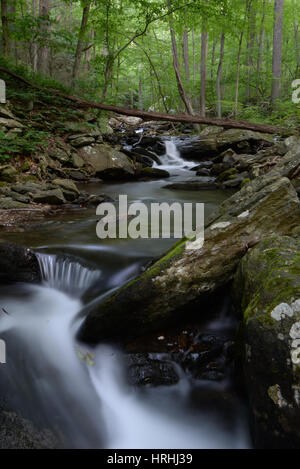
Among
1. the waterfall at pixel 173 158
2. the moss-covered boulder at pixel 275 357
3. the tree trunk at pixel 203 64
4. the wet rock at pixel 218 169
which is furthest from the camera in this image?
the tree trunk at pixel 203 64

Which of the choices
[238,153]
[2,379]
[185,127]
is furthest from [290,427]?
[185,127]

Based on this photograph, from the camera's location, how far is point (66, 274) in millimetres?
3418

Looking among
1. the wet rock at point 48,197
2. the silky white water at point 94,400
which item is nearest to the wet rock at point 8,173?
the wet rock at point 48,197

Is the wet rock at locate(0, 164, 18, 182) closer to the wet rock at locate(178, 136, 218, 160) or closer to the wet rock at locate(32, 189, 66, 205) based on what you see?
the wet rock at locate(32, 189, 66, 205)

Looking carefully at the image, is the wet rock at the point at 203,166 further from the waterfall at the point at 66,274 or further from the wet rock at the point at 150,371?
the wet rock at the point at 150,371

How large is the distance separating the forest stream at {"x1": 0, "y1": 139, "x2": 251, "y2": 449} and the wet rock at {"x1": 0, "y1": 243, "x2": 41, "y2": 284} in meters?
0.10

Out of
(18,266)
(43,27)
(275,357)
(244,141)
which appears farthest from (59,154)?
(275,357)

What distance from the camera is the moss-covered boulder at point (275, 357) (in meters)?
1.45

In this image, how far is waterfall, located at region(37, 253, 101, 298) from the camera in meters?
3.26

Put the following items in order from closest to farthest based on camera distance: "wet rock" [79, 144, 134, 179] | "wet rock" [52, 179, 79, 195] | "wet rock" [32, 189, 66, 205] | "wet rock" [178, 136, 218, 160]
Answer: "wet rock" [32, 189, 66, 205]
"wet rock" [52, 179, 79, 195]
"wet rock" [79, 144, 134, 179]
"wet rock" [178, 136, 218, 160]

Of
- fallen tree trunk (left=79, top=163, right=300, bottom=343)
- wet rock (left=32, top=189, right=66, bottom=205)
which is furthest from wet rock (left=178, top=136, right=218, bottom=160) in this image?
fallen tree trunk (left=79, top=163, right=300, bottom=343)

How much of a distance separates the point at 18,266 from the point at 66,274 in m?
0.58

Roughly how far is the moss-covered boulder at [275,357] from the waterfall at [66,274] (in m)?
1.94

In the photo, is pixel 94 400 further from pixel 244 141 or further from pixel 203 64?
pixel 203 64
